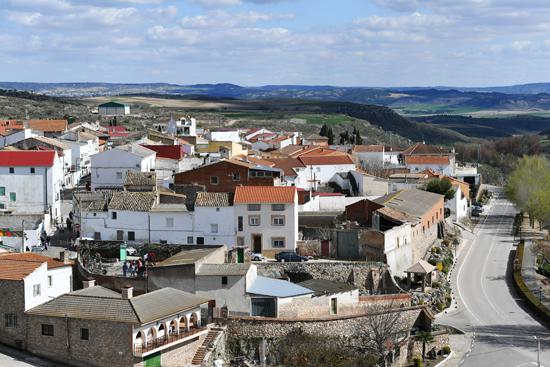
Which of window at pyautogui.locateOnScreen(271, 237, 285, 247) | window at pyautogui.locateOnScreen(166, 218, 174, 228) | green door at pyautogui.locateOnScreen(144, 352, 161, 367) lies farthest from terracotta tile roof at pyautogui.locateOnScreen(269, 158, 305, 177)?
green door at pyautogui.locateOnScreen(144, 352, 161, 367)

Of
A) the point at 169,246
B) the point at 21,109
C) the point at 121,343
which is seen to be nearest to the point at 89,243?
the point at 169,246

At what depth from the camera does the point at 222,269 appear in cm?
4438

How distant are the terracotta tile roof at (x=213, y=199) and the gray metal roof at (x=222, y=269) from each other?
9.43m

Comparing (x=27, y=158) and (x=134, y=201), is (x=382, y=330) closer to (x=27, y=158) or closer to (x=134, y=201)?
(x=134, y=201)

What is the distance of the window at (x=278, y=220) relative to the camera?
54.2 m

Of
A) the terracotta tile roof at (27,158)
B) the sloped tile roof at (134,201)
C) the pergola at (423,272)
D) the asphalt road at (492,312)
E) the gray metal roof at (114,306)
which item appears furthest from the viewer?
the terracotta tile roof at (27,158)

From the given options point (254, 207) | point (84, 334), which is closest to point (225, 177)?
point (254, 207)

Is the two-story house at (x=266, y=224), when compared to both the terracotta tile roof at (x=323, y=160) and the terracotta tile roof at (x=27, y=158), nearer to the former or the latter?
the terracotta tile roof at (x=27, y=158)

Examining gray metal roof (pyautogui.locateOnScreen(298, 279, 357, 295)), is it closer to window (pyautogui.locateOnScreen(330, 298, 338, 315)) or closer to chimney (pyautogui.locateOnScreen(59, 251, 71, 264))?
window (pyautogui.locateOnScreen(330, 298, 338, 315))

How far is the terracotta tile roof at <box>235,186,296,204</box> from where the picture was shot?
177 feet

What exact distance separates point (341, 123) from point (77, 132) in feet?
345

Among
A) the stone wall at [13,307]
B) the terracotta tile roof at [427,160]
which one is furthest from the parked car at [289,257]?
the terracotta tile roof at [427,160]

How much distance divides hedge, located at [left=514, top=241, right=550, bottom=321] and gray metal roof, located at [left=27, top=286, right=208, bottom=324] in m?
20.3

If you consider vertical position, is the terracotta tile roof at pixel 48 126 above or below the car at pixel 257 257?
above
